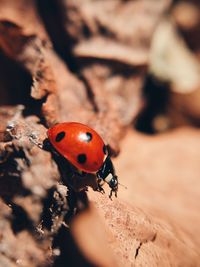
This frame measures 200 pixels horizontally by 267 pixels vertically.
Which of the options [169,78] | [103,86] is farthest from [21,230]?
[169,78]

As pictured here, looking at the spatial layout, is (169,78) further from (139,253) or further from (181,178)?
(139,253)

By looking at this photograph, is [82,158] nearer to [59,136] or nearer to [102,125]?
[59,136]

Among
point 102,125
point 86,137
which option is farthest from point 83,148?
point 102,125

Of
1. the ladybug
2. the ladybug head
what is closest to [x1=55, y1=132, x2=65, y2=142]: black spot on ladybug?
the ladybug

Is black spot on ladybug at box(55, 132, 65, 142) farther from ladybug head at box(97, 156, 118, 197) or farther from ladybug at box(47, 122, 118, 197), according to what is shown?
ladybug head at box(97, 156, 118, 197)

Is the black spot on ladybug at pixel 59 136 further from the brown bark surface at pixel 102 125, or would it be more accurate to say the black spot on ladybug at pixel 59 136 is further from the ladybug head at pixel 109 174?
the ladybug head at pixel 109 174

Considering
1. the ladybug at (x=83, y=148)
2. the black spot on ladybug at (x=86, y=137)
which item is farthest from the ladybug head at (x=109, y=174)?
the black spot on ladybug at (x=86, y=137)
